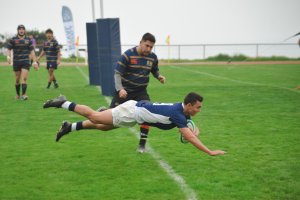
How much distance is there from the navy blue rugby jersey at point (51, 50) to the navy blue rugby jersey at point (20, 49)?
4.15 metres

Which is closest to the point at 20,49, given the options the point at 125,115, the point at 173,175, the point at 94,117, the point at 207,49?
the point at 94,117

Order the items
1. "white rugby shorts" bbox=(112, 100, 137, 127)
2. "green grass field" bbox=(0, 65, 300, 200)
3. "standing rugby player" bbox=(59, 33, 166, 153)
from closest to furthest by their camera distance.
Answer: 1. "green grass field" bbox=(0, 65, 300, 200)
2. "white rugby shorts" bbox=(112, 100, 137, 127)
3. "standing rugby player" bbox=(59, 33, 166, 153)

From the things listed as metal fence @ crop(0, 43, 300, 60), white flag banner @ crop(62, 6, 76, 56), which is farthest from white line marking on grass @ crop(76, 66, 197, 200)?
metal fence @ crop(0, 43, 300, 60)

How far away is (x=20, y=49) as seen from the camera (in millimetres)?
14758

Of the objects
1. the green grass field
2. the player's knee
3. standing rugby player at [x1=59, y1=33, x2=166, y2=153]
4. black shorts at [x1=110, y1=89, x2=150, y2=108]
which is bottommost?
the green grass field

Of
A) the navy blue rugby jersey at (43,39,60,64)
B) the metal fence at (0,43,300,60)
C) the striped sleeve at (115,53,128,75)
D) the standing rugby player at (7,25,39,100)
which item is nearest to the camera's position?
the striped sleeve at (115,53,128,75)

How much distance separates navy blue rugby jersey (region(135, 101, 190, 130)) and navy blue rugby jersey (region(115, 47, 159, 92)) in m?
1.47

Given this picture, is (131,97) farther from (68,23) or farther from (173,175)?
(68,23)

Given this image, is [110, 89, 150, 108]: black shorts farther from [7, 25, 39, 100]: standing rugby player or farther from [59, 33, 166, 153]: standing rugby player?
[7, 25, 39, 100]: standing rugby player

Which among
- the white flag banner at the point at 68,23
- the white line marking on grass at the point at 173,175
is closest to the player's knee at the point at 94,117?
the white line marking on grass at the point at 173,175

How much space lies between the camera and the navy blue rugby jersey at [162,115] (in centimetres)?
634

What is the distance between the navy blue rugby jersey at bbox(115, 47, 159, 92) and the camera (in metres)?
8.14

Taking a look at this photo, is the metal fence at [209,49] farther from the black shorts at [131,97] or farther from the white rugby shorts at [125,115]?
the white rugby shorts at [125,115]

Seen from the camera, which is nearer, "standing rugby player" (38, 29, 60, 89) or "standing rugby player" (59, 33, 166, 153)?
"standing rugby player" (59, 33, 166, 153)
